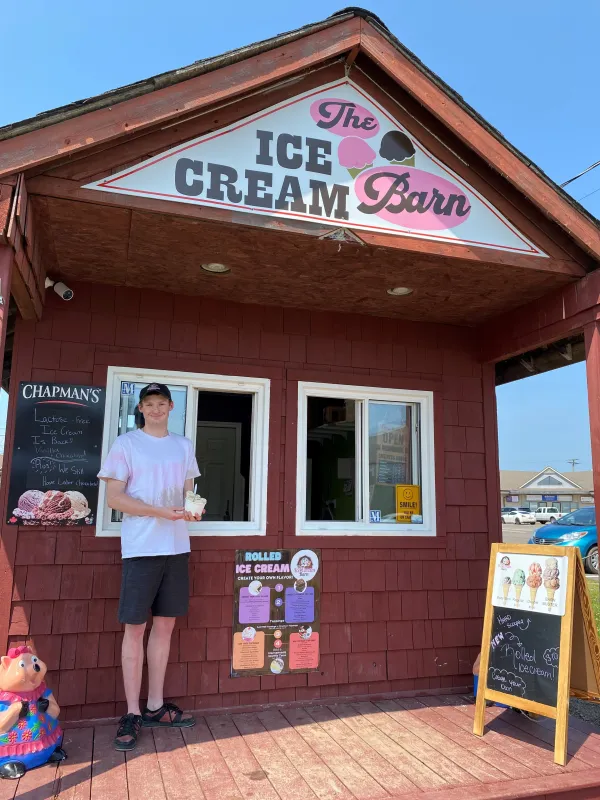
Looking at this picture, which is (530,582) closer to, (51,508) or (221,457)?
(51,508)

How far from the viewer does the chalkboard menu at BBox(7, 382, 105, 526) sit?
353 centimetres

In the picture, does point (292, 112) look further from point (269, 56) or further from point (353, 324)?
point (353, 324)

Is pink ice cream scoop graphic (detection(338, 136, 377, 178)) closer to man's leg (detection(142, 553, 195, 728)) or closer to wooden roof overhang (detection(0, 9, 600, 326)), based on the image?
wooden roof overhang (detection(0, 9, 600, 326))

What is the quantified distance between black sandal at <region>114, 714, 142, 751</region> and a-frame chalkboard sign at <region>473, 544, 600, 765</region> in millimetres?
1855

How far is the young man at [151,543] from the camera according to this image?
126 inches

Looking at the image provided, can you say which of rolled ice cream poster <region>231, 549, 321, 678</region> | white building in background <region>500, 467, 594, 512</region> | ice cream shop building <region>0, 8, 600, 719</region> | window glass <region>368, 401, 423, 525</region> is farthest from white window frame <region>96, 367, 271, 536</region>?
white building in background <region>500, 467, 594, 512</region>

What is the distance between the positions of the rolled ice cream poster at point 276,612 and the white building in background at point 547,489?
58.8 metres

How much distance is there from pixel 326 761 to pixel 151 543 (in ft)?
4.59

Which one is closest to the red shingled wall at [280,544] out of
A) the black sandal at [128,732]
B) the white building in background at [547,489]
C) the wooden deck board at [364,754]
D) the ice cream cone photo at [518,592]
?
the wooden deck board at [364,754]

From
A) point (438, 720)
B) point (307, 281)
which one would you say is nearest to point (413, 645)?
point (438, 720)

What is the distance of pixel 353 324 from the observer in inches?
173

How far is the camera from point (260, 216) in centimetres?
300

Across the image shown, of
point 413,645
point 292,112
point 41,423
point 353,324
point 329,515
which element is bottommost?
point 413,645

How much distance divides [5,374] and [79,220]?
2277mm
